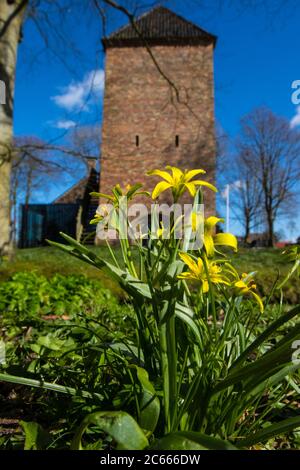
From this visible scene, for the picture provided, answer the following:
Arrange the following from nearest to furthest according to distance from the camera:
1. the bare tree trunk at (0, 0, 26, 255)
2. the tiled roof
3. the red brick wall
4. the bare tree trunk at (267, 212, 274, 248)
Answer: the bare tree trunk at (0, 0, 26, 255) < the red brick wall < the tiled roof < the bare tree trunk at (267, 212, 274, 248)

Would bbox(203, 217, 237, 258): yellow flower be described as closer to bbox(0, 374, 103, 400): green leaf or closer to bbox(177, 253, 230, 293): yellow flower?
bbox(177, 253, 230, 293): yellow flower

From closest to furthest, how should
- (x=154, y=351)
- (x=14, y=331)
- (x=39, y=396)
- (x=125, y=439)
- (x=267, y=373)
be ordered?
(x=125, y=439) → (x=267, y=373) → (x=154, y=351) → (x=39, y=396) → (x=14, y=331)

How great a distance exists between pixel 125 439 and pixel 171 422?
6.8 inches

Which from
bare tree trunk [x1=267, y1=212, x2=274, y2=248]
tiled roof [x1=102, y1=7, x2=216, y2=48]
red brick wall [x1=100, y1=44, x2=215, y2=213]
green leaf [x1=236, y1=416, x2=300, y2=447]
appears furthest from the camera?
bare tree trunk [x1=267, y1=212, x2=274, y2=248]

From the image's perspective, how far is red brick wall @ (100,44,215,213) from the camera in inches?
484

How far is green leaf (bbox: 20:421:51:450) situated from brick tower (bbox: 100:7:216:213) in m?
11.7

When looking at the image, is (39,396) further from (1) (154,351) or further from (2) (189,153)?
(2) (189,153)

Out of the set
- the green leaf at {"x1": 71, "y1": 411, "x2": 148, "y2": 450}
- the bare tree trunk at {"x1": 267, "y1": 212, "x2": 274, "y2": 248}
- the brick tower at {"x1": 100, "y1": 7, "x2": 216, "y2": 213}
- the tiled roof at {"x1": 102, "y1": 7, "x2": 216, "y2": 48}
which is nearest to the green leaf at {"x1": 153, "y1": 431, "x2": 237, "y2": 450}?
the green leaf at {"x1": 71, "y1": 411, "x2": 148, "y2": 450}

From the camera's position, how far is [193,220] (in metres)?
0.66

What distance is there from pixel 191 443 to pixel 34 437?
1.01 feet

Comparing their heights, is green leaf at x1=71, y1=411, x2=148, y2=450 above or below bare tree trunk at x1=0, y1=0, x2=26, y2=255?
below

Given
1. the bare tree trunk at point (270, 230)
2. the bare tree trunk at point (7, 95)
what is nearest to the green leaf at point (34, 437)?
the bare tree trunk at point (7, 95)

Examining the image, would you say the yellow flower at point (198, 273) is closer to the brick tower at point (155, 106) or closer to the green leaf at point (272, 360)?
the green leaf at point (272, 360)
